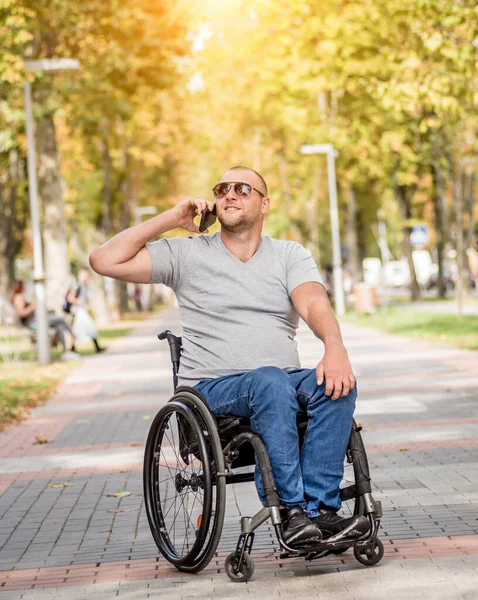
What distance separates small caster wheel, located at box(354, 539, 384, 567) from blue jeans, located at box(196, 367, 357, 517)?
22 centimetres

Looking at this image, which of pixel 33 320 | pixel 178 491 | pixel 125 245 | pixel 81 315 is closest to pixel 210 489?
pixel 178 491

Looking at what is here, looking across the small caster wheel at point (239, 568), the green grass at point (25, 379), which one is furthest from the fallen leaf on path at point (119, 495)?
the green grass at point (25, 379)

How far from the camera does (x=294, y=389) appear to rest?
5066 mm

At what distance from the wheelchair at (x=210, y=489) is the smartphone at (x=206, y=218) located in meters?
0.52

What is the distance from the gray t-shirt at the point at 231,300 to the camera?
5.41 metres

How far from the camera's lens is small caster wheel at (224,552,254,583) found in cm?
504

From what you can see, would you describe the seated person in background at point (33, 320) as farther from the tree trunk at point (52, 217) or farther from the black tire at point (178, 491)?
the black tire at point (178, 491)

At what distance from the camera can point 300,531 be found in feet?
16.0

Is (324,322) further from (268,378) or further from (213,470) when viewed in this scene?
(213,470)

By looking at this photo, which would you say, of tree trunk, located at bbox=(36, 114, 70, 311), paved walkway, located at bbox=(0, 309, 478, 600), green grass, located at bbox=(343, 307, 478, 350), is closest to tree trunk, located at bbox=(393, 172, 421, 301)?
green grass, located at bbox=(343, 307, 478, 350)

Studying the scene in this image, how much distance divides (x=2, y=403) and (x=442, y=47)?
7661 mm

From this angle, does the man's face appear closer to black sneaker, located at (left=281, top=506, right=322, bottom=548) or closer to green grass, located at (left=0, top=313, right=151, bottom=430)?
black sneaker, located at (left=281, top=506, right=322, bottom=548)

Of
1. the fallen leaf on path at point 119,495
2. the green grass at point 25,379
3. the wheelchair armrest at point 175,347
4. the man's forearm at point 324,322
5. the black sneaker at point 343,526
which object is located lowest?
the green grass at point 25,379

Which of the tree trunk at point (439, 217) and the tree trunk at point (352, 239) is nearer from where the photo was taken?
the tree trunk at point (439, 217)
